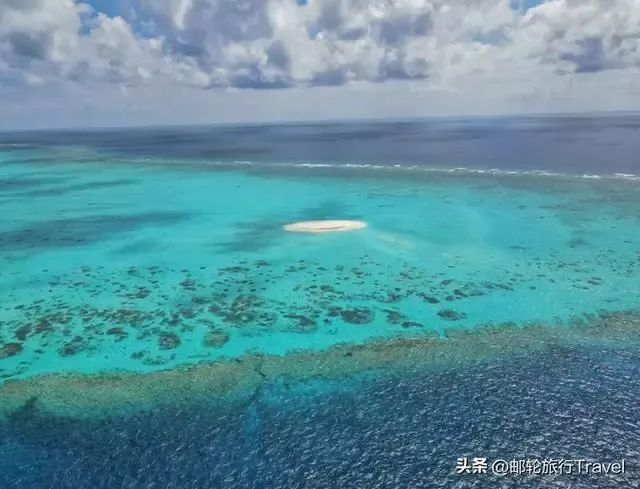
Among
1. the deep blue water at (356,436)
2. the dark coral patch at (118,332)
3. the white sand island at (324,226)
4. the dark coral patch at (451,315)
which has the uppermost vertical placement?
the white sand island at (324,226)

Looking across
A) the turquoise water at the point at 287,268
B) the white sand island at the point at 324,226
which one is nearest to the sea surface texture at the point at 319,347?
the turquoise water at the point at 287,268

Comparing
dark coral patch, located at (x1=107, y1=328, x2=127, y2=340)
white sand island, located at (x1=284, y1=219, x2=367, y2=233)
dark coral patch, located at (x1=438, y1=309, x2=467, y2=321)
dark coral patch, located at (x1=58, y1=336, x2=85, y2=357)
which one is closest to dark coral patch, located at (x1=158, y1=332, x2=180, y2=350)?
dark coral patch, located at (x1=107, y1=328, x2=127, y2=340)

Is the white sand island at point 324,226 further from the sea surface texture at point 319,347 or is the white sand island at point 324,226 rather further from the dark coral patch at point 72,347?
the dark coral patch at point 72,347

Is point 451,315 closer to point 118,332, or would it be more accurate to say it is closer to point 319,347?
point 319,347

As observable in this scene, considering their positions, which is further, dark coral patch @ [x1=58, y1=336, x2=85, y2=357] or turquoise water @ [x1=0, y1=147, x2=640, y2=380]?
turquoise water @ [x1=0, y1=147, x2=640, y2=380]

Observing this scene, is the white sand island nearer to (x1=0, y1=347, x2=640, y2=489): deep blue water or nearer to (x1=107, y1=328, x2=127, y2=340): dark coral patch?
(x1=107, y1=328, x2=127, y2=340): dark coral patch

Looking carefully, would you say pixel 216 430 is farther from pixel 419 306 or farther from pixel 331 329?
pixel 419 306
